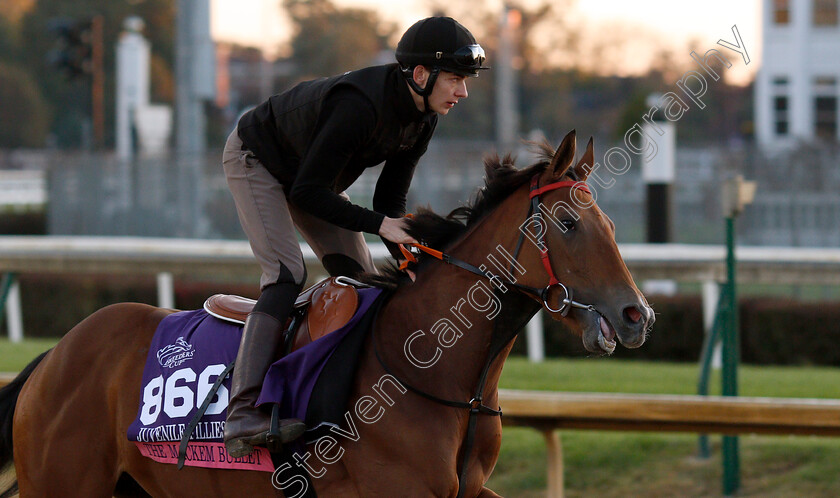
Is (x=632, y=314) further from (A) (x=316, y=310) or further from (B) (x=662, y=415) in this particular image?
(B) (x=662, y=415)

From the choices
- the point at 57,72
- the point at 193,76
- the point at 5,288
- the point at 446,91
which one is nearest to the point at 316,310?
the point at 446,91

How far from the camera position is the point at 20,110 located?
50625 mm

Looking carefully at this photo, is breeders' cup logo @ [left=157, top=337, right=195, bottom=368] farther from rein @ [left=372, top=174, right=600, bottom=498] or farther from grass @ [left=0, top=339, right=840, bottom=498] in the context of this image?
grass @ [left=0, top=339, right=840, bottom=498]

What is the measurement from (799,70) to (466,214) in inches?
1023

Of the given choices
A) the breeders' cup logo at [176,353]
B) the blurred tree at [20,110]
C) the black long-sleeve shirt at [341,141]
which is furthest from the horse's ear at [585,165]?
the blurred tree at [20,110]

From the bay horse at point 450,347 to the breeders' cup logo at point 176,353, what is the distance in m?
0.12

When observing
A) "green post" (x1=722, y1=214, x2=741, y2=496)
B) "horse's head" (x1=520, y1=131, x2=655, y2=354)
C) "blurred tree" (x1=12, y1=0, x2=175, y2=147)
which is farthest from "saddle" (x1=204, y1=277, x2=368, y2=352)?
"blurred tree" (x1=12, y1=0, x2=175, y2=147)

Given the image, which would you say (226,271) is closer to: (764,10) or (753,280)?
(753,280)

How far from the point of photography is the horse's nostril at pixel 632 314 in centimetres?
290

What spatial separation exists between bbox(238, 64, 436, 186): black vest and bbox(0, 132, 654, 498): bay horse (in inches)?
11.2

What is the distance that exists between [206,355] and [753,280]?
14.7ft

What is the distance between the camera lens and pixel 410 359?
10.5 ft

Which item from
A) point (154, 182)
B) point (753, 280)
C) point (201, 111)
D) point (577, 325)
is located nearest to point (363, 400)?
point (577, 325)

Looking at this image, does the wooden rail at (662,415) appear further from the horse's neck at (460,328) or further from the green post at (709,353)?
the horse's neck at (460,328)
